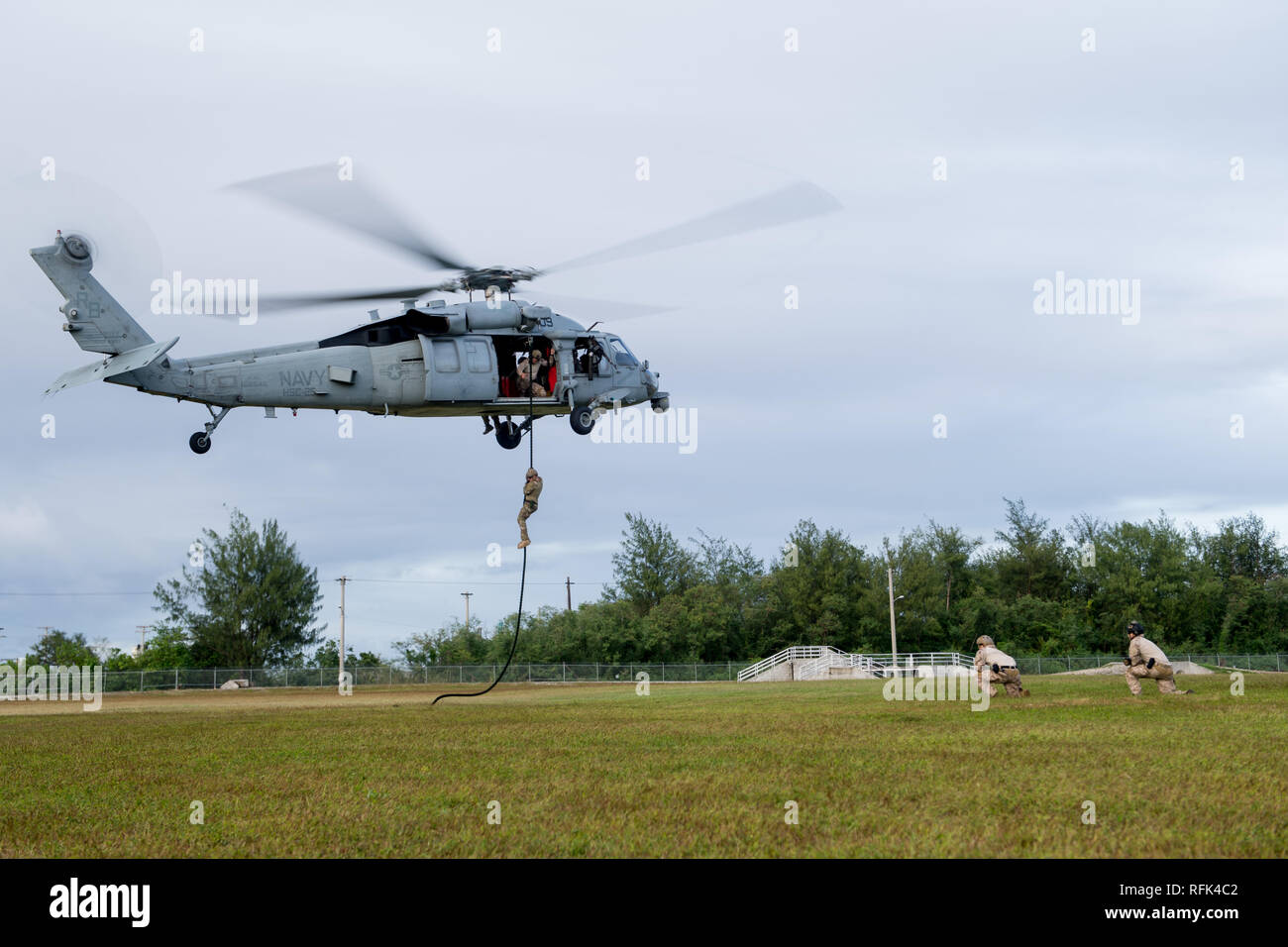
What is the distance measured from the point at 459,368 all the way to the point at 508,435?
1996 millimetres

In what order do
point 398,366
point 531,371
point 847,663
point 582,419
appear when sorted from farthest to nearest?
point 847,663, point 582,419, point 531,371, point 398,366

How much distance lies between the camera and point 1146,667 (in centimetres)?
1789

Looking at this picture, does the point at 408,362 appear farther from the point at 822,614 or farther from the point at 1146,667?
the point at 822,614

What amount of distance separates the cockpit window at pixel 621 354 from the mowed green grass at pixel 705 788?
403 inches

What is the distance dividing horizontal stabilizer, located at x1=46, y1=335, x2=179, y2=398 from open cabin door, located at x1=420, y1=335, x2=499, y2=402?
178 inches

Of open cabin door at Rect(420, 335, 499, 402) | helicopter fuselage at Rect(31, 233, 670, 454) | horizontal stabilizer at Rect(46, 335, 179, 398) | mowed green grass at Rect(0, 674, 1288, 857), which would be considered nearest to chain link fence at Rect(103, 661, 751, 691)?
helicopter fuselage at Rect(31, 233, 670, 454)

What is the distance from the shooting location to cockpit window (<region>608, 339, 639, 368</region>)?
1008 inches

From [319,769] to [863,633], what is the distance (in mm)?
67698

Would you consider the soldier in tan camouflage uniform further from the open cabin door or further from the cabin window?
the cabin window

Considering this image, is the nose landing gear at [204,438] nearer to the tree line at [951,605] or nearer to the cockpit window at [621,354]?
the cockpit window at [621,354]

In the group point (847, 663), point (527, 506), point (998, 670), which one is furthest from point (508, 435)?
point (847, 663)

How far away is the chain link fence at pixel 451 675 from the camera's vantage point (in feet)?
203
